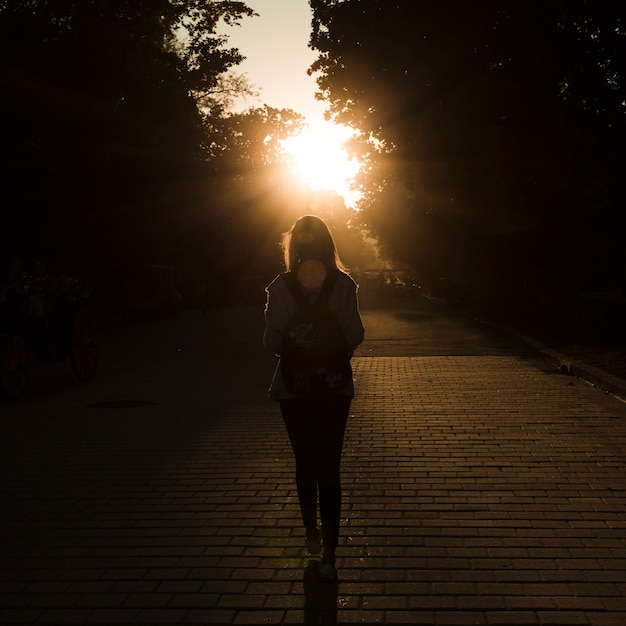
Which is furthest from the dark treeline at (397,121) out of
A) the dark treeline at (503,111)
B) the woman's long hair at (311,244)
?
the woman's long hair at (311,244)

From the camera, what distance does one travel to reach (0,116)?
80.8 feet

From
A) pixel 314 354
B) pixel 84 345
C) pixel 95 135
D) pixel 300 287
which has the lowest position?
pixel 84 345

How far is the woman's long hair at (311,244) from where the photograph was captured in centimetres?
523

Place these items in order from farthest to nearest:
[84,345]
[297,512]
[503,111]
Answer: [503,111]
[84,345]
[297,512]

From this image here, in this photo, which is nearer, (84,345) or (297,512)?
(297,512)

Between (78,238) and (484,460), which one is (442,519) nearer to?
(484,460)

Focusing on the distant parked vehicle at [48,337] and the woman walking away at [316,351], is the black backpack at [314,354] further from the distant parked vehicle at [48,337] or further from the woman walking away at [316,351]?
the distant parked vehicle at [48,337]

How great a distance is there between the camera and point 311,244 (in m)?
5.24

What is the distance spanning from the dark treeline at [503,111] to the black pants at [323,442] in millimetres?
19304

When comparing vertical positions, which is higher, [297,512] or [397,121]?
[397,121]

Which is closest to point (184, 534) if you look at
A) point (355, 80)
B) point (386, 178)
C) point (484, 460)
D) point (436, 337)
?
point (484, 460)

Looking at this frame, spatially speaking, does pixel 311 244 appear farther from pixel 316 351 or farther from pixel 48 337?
pixel 48 337

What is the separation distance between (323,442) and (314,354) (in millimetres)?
471

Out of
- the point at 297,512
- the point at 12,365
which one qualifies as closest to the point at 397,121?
the point at 12,365
